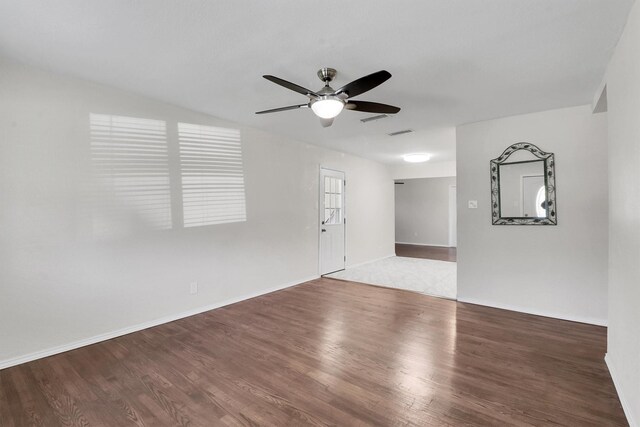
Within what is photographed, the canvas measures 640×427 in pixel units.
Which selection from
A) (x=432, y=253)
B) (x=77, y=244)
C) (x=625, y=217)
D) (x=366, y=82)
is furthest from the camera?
(x=432, y=253)

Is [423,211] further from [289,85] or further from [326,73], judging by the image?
[289,85]

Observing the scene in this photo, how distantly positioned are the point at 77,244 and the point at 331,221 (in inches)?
156

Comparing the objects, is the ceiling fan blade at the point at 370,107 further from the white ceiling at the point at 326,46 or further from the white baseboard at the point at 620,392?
the white baseboard at the point at 620,392

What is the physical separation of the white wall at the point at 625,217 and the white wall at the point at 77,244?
379 cm

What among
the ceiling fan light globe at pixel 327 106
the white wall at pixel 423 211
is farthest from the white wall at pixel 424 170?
the ceiling fan light globe at pixel 327 106

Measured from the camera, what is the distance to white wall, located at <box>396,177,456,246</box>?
32.5 ft

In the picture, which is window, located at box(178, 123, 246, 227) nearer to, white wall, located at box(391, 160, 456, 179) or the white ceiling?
the white ceiling

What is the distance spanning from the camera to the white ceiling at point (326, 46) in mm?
1796

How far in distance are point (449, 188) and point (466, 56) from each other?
811 cm

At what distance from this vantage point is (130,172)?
10.1 feet

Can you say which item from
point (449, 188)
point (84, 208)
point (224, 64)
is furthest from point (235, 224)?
point (449, 188)

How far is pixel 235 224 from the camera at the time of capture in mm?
4105

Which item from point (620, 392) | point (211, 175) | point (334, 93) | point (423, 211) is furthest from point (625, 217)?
point (423, 211)

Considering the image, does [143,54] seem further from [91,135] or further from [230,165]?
[230,165]
